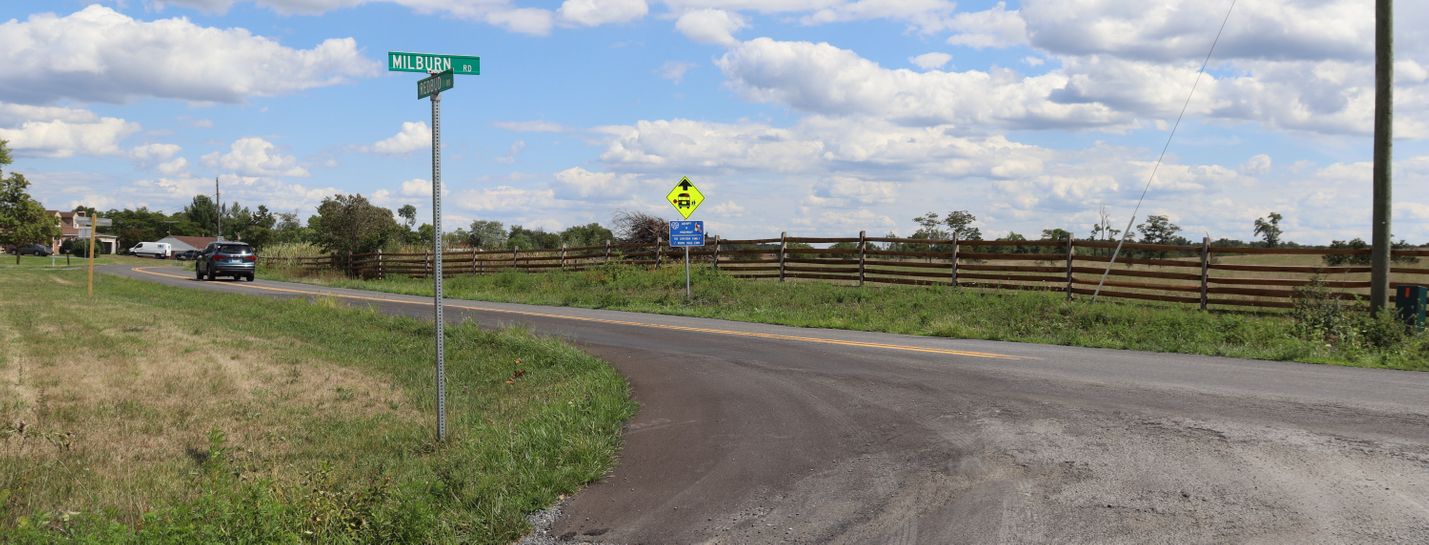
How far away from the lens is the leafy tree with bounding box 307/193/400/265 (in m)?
47.2

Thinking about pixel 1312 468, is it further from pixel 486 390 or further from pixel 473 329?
pixel 473 329

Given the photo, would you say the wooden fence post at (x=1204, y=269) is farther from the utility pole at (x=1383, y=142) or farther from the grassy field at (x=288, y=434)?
the grassy field at (x=288, y=434)

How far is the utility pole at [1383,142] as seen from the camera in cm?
1419

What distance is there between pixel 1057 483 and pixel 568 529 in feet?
9.85

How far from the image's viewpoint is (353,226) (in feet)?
155

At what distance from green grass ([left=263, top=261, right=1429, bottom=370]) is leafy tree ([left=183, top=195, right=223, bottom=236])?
135 m


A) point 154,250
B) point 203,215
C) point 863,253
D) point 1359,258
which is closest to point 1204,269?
point 1359,258

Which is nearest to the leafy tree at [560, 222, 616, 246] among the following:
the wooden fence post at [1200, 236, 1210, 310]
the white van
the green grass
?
the green grass

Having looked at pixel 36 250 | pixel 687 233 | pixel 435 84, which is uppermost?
pixel 435 84

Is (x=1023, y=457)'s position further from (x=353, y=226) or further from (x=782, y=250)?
(x=353, y=226)

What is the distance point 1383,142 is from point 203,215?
537 ft

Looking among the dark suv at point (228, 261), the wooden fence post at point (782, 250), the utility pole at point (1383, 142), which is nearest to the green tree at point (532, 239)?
the dark suv at point (228, 261)

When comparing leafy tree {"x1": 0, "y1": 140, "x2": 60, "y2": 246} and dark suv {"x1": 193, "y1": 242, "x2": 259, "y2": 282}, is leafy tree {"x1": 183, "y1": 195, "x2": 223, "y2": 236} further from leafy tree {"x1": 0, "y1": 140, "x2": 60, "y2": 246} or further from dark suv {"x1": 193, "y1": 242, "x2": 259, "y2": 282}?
dark suv {"x1": 193, "y1": 242, "x2": 259, "y2": 282}

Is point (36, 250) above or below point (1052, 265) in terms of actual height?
below
